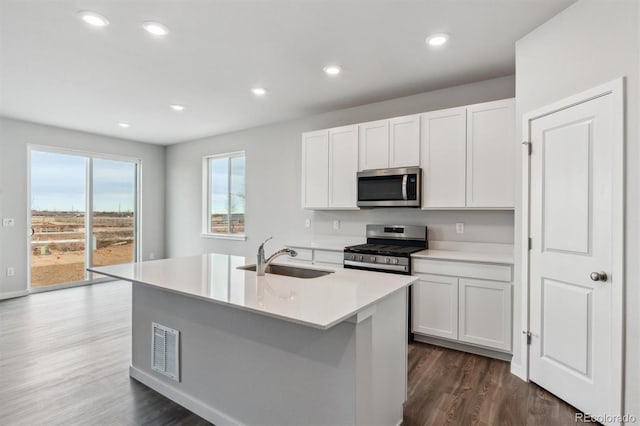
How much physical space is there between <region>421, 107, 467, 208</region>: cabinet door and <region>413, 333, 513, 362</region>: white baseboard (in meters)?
1.30

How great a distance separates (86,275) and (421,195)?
564cm

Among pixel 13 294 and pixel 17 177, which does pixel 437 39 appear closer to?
pixel 17 177

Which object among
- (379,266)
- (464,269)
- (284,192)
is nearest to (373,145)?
(379,266)

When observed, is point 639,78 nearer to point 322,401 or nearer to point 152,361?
point 322,401

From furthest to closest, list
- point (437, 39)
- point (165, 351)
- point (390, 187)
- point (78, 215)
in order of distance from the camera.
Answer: point (78, 215), point (390, 187), point (437, 39), point (165, 351)

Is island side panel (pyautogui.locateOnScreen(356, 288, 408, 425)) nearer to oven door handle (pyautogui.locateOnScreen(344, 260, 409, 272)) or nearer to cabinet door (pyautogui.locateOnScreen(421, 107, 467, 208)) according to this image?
oven door handle (pyautogui.locateOnScreen(344, 260, 409, 272))

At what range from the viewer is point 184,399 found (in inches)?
87.2

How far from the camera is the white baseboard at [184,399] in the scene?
2016 mm

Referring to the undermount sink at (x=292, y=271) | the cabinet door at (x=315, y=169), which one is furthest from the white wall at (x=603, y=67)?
the cabinet door at (x=315, y=169)

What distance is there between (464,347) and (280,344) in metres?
2.11

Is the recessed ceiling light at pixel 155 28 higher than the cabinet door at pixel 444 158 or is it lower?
higher

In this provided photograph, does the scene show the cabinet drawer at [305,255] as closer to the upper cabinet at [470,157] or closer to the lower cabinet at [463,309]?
the lower cabinet at [463,309]

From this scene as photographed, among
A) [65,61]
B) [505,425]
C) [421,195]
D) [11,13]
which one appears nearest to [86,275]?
[65,61]

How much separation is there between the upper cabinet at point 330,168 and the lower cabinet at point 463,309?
1.30m
